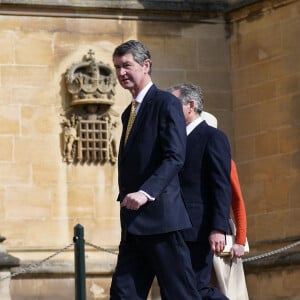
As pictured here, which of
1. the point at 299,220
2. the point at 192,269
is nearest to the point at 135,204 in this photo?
the point at 192,269

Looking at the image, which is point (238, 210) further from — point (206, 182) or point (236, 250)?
point (206, 182)

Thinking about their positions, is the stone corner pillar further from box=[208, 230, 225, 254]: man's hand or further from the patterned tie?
the patterned tie

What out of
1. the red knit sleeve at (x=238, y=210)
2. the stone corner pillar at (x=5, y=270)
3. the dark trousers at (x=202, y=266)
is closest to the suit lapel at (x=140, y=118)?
the dark trousers at (x=202, y=266)

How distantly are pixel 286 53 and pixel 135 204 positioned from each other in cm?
778

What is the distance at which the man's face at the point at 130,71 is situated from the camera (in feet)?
25.0

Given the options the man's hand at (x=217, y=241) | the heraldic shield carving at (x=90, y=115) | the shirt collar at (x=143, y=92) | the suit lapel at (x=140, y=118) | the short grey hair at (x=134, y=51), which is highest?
the heraldic shield carving at (x=90, y=115)

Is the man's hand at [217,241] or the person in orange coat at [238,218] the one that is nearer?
the man's hand at [217,241]

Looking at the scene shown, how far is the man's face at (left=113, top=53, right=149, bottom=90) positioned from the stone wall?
6.89 m

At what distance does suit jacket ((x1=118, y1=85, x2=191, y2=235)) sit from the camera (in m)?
7.48

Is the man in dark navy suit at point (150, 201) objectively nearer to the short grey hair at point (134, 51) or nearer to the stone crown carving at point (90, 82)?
the short grey hair at point (134, 51)

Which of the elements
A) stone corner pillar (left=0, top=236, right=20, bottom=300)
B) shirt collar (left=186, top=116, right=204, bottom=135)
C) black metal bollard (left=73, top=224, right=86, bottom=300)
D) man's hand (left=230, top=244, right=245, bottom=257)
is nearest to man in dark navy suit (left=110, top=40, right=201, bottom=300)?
shirt collar (left=186, top=116, right=204, bottom=135)

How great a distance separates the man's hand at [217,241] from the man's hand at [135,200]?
73 centimetres

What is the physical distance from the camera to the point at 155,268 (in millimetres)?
7574

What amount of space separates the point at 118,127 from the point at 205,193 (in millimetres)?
6739
